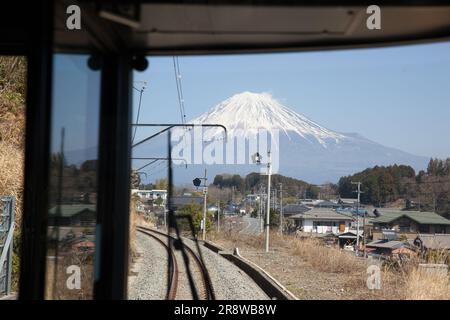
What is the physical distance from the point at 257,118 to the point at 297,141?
0.70 feet

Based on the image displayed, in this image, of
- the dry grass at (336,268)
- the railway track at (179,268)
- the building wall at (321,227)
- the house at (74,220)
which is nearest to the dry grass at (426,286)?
the dry grass at (336,268)

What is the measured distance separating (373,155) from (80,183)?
4.42 ft

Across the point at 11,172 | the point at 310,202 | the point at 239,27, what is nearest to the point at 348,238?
the point at 310,202

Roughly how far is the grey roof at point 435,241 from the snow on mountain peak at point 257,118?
1.94 feet

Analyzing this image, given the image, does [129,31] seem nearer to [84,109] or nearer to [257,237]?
[84,109]

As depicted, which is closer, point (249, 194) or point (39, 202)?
point (39, 202)

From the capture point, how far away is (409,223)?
2346mm

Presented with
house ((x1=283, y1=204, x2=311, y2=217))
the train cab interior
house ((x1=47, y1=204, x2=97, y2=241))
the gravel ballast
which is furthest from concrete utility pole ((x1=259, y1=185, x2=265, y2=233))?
house ((x1=47, y1=204, x2=97, y2=241))

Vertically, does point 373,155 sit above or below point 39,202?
above

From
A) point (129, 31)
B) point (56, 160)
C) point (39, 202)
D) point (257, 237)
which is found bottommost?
point (257, 237)

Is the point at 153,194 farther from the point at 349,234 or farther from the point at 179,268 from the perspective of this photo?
the point at 349,234

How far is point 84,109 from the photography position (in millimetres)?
2369

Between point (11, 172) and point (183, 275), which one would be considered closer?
point (183, 275)
